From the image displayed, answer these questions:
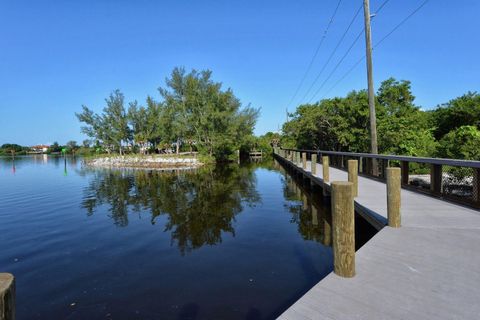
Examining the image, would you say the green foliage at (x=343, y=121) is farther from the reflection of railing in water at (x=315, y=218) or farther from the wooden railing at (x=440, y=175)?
the reflection of railing in water at (x=315, y=218)

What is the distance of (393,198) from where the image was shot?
206 inches

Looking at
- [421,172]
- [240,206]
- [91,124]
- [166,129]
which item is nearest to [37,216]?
[240,206]

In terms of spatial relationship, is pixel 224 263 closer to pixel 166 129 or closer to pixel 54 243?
pixel 54 243

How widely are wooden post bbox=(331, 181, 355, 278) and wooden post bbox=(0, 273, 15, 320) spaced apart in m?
3.13

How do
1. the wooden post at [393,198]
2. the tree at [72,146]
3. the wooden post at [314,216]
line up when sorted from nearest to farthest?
the wooden post at [393,198] → the wooden post at [314,216] → the tree at [72,146]

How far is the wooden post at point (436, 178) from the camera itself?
25.1 feet

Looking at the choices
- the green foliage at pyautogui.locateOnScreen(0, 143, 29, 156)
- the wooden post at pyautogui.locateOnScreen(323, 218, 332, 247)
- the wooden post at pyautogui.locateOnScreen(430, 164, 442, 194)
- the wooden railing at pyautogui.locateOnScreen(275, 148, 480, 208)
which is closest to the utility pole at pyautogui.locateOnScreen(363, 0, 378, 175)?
the wooden railing at pyautogui.locateOnScreen(275, 148, 480, 208)

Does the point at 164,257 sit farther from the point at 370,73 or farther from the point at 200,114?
the point at 200,114

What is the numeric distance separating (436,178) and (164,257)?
722cm

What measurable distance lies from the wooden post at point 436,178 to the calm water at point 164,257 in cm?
220

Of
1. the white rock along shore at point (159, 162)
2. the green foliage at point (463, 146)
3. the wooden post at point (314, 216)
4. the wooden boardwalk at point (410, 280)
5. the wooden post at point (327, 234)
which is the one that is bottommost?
the wooden post at point (327, 234)

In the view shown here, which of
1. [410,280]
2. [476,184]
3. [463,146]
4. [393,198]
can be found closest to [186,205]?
[393,198]

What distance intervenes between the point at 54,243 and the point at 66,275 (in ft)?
7.87

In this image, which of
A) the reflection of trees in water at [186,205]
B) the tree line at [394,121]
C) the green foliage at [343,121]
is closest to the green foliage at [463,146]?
the tree line at [394,121]
